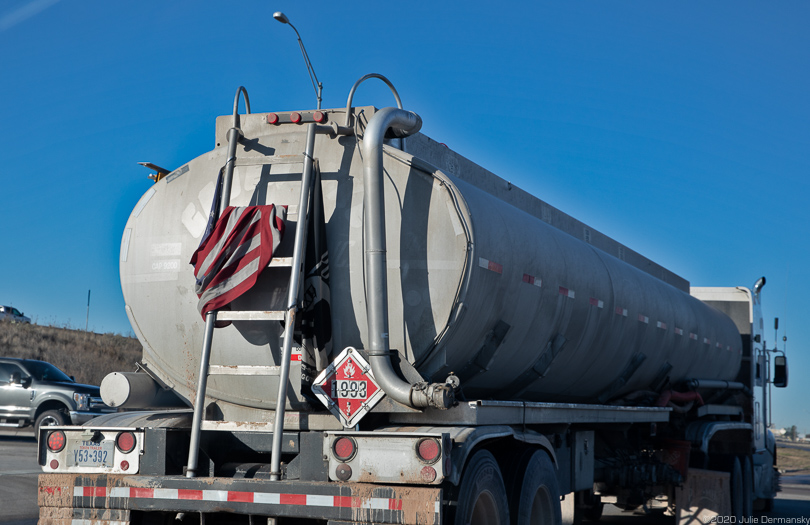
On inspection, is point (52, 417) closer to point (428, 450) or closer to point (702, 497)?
point (702, 497)

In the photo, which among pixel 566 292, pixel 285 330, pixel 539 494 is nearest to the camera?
pixel 285 330

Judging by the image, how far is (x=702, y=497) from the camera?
10727mm

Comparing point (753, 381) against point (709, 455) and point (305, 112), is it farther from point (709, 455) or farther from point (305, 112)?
point (305, 112)

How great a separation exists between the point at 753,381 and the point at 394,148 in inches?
425

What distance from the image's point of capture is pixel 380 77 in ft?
19.3

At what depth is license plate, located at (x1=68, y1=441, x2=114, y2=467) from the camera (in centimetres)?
548

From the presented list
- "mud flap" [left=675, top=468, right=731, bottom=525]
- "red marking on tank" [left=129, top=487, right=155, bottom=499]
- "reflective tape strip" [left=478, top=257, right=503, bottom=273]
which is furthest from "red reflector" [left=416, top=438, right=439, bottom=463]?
"mud flap" [left=675, top=468, right=731, bottom=525]

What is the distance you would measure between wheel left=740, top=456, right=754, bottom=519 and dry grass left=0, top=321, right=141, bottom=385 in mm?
25173

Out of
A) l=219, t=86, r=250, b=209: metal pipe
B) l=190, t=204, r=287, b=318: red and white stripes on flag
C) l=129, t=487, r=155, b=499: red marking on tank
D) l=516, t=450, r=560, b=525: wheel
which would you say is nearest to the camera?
l=129, t=487, r=155, b=499: red marking on tank

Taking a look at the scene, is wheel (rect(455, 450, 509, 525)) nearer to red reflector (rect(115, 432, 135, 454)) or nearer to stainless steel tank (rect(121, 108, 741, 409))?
stainless steel tank (rect(121, 108, 741, 409))

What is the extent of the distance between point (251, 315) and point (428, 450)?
1.48m

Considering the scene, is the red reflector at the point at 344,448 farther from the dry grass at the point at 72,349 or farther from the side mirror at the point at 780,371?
the dry grass at the point at 72,349

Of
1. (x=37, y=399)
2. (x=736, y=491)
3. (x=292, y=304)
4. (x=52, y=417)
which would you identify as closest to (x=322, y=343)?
(x=292, y=304)

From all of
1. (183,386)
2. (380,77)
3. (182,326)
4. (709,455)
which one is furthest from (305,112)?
(709,455)
